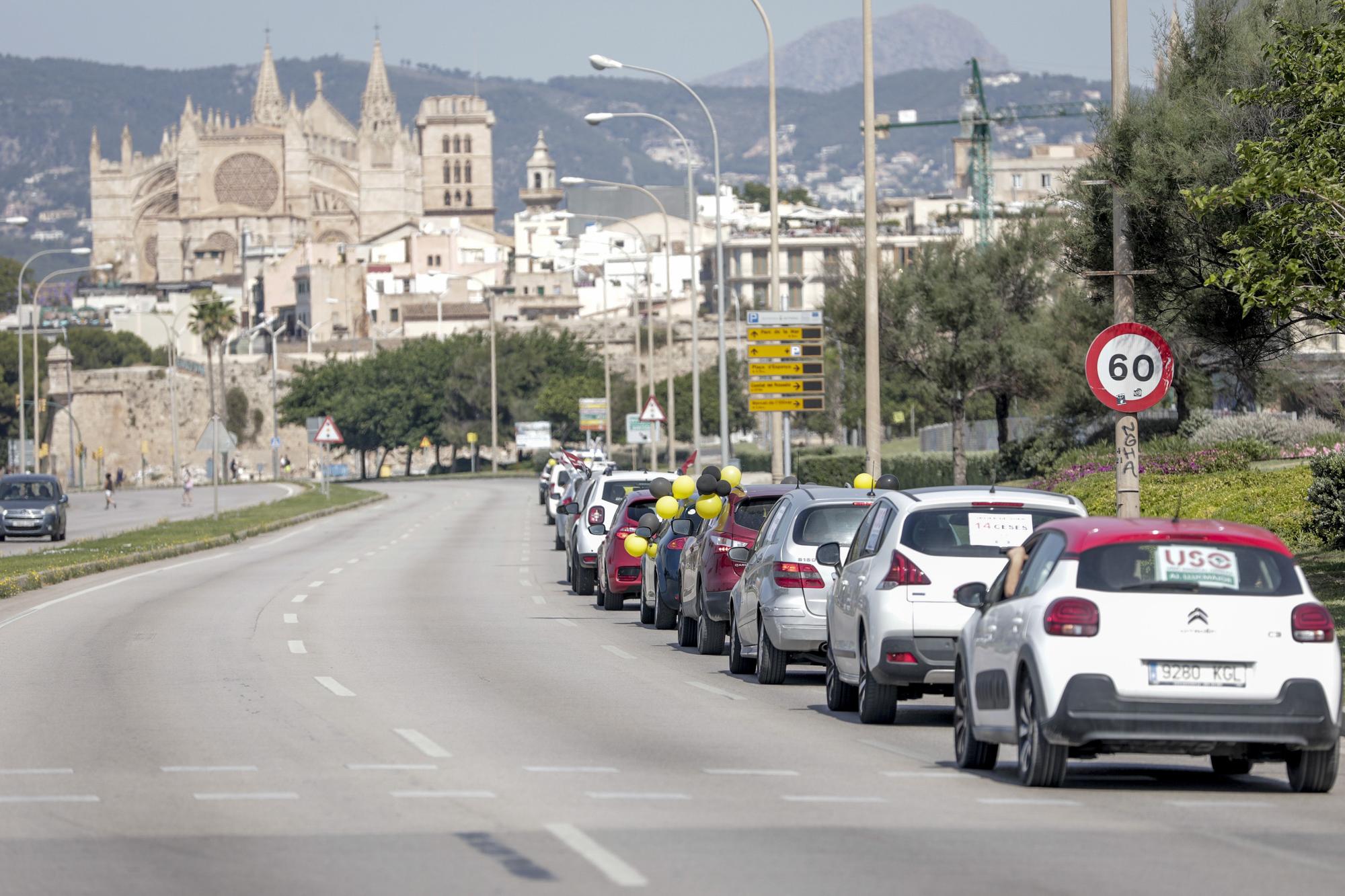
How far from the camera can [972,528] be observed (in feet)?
44.0

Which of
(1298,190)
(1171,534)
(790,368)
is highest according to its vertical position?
(1298,190)

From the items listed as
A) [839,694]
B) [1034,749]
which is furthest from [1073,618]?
[839,694]

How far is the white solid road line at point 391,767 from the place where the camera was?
435 inches

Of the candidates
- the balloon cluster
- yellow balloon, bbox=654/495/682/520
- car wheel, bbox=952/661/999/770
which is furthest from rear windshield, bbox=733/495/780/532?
car wheel, bbox=952/661/999/770

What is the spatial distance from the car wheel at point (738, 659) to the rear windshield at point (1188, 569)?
7464 mm

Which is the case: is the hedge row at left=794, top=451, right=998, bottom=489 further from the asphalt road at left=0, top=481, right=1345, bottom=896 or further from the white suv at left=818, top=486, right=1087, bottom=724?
the white suv at left=818, top=486, right=1087, bottom=724

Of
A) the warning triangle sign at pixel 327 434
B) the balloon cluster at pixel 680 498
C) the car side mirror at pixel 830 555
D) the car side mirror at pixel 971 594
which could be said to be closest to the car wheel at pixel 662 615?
the balloon cluster at pixel 680 498

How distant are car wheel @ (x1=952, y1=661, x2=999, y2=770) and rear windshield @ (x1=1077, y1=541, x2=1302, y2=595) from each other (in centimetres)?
146

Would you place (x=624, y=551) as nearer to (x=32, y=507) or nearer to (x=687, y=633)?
(x=687, y=633)

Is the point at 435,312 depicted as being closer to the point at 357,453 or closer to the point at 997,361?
the point at 357,453

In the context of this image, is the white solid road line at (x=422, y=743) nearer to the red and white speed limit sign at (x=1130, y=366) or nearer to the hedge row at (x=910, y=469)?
the red and white speed limit sign at (x=1130, y=366)

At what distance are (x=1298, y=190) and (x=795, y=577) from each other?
4.83 m

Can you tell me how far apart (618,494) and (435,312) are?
488ft

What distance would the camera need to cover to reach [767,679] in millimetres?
16625
